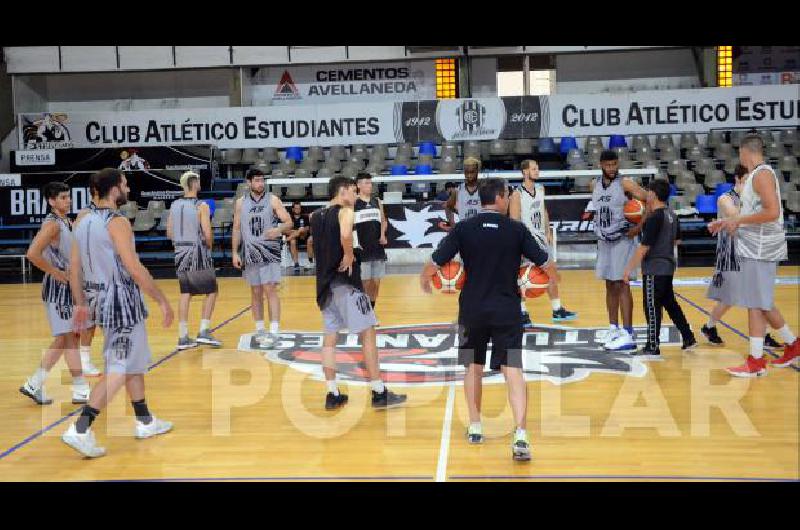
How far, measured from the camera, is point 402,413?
6445 millimetres

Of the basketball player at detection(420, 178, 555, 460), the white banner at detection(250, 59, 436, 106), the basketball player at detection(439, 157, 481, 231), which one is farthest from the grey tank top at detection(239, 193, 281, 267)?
the white banner at detection(250, 59, 436, 106)

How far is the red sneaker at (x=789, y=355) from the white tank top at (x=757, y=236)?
903 mm

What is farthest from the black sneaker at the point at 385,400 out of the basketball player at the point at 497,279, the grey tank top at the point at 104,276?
the grey tank top at the point at 104,276

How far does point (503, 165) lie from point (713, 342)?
42.9 ft

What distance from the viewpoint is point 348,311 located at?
655 cm

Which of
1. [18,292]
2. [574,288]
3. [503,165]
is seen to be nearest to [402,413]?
[574,288]

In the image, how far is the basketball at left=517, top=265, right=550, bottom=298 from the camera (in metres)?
6.29

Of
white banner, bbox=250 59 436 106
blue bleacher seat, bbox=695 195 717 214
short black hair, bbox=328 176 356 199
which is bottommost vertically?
blue bleacher seat, bbox=695 195 717 214

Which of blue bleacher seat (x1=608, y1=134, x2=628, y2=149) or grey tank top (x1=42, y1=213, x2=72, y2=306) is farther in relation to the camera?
blue bleacher seat (x1=608, y1=134, x2=628, y2=149)

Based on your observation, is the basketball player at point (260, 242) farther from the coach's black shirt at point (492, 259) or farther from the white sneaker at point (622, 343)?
the coach's black shirt at point (492, 259)

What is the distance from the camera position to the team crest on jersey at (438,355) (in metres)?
7.62

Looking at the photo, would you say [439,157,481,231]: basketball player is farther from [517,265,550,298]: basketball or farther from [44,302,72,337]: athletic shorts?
[44,302,72,337]: athletic shorts

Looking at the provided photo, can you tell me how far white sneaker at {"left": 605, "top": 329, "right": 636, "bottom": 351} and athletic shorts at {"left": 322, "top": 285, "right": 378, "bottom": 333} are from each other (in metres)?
2.93
